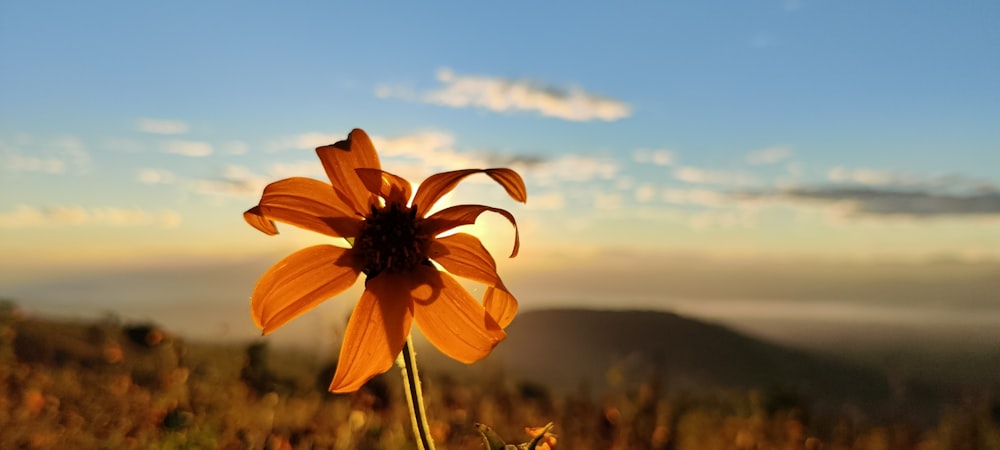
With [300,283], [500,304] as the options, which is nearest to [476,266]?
[500,304]

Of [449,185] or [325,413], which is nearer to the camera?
[449,185]

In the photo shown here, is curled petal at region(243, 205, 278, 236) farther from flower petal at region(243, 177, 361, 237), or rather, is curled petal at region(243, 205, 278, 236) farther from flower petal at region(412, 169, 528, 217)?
flower petal at region(412, 169, 528, 217)

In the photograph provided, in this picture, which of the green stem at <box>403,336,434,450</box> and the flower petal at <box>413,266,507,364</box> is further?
the flower petal at <box>413,266,507,364</box>

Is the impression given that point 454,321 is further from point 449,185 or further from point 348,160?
point 348,160

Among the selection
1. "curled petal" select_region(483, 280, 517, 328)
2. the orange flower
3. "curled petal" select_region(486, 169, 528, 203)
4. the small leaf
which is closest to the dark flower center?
the orange flower

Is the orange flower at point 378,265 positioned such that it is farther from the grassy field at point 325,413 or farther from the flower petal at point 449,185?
the grassy field at point 325,413

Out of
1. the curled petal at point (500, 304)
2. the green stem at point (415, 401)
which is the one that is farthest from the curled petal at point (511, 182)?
the green stem at point (415, 401)

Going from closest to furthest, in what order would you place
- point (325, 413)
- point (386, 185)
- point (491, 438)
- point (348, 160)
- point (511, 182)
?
point (491, 438) < point (511, 182) < point (348, 160) < point (386, 185) < point (325, 413)
